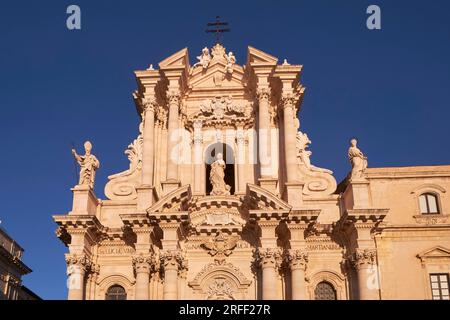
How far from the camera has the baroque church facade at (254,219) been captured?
25875mm

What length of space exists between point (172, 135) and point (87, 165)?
421 cm

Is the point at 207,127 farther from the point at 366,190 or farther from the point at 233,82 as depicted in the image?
the point at 366,190

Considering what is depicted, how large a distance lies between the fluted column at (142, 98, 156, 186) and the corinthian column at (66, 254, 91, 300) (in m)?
4.52

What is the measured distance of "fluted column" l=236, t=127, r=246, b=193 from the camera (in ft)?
96.2

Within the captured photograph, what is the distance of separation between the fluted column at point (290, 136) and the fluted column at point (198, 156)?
4.24 meters

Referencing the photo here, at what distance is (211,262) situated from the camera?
27.0 m

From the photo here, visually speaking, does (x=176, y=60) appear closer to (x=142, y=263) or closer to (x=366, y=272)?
(x=142, y=263)

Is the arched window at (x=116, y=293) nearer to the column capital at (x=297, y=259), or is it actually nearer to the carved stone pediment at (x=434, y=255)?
the column capital at (x=297, y=259)

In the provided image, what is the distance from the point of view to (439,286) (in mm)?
26203

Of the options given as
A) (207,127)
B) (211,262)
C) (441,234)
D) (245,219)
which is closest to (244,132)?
(207,127)

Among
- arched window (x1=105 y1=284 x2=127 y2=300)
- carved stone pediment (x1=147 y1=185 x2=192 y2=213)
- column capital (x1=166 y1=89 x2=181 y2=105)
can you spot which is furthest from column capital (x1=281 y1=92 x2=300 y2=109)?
arched window (x1=105 y1=284 x2=127 y2=300)

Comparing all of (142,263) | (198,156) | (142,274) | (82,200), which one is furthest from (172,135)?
(142,274)
